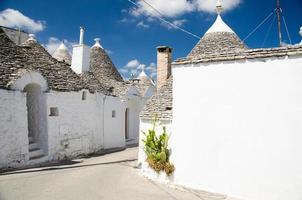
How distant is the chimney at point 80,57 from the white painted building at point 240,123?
→ 35.0ft

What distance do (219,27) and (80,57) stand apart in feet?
31.7

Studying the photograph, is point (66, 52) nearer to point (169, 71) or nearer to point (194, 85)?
point (169, 71)

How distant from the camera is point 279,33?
17.0m

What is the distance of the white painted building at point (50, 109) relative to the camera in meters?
11.2

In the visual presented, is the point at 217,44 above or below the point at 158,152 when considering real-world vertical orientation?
above

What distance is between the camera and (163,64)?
14.0 meters

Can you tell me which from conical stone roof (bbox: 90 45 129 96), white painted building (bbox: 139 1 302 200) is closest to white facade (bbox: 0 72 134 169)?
conical stone roof (bbox: 90 45 129 96)

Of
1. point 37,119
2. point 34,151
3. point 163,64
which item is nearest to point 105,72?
point 163,64

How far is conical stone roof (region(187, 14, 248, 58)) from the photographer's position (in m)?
12.1

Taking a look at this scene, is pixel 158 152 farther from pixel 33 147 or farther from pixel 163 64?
pixel 33 147

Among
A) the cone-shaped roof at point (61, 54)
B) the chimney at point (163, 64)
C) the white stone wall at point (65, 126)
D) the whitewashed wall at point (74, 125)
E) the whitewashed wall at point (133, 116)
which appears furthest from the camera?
the cone-shaped roof at point (61, 54)

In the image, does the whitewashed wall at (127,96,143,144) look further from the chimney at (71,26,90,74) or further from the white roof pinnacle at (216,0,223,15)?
the white roof pinnacle at (216,0,223,15)

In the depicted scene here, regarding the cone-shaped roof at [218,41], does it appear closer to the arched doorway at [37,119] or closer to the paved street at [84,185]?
the paved street at [84,185]

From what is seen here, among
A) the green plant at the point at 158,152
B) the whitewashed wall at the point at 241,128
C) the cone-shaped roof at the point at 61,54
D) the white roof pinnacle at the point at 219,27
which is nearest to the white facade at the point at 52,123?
the green plant at the point at 158,152
